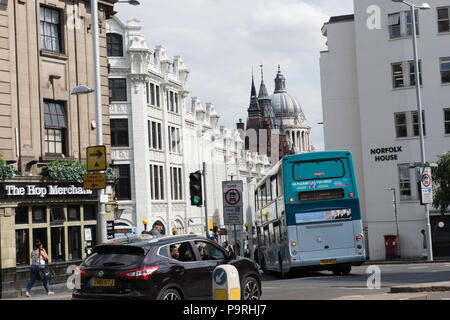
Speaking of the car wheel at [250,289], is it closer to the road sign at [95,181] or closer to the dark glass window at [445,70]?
the road sign at [95,181]

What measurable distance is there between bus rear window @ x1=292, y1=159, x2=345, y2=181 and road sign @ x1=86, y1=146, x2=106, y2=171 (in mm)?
6211

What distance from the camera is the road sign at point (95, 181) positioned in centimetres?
2042

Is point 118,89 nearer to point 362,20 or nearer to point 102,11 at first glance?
point 362,20

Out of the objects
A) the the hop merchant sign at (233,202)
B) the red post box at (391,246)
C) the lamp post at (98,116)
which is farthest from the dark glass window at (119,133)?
the lamp post at (98,116)

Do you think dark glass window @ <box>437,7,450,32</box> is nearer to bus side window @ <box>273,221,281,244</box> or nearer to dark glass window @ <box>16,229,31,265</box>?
bus side window @ <box>273,221,281,244</box>

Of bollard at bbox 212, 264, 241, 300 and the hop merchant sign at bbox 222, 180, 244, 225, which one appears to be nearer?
bollard at bbox 212, 264, 241, 300

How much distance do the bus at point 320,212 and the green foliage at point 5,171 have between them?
8.52 m

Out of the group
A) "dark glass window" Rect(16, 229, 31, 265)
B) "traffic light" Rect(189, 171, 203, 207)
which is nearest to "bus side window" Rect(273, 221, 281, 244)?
"traffic light" Rect(189, 171, 203, 207)

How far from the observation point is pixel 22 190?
25.2m

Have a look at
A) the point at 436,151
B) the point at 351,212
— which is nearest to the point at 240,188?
the point at 351,212

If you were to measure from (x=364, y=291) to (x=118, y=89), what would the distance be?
42519 millimetres

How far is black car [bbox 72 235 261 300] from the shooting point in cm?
1289

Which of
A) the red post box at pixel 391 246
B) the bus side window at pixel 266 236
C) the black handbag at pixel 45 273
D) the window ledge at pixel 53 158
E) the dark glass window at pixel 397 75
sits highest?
the dark glass window at pixel 397 75

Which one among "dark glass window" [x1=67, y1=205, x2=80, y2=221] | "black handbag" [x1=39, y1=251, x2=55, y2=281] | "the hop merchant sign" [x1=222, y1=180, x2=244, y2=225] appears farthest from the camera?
"dark glass window" [x1=67, y1=205, x2=80, y2=221]
